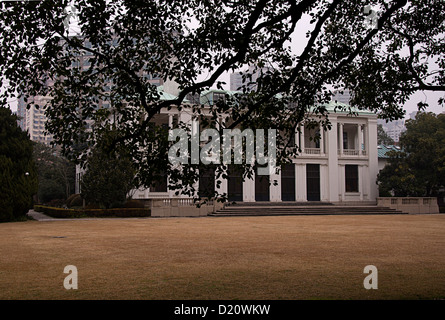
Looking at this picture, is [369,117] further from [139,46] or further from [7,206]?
[139,46]

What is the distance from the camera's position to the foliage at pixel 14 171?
1025 inches

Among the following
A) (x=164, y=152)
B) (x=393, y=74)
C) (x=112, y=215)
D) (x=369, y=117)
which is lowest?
(x=112, y=215)

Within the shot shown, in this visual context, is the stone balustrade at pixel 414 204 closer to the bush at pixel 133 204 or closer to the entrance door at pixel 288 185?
the entrance door at pixel 288 185

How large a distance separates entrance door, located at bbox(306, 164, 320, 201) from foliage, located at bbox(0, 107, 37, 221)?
29026 millimetres

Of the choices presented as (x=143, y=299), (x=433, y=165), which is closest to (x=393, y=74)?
(x=143, y=299)

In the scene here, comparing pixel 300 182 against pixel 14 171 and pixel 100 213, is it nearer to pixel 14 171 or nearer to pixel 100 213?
pixel 100 213

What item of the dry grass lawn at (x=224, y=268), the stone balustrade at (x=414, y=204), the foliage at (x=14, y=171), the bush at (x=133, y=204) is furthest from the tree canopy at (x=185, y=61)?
the stone balustrade at (x=414, y=204)

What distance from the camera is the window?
47.4 meters

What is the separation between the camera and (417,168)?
142 feet

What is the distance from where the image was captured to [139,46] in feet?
29.3

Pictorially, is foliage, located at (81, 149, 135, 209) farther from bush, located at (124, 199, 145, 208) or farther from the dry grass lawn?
the dry grass lawn

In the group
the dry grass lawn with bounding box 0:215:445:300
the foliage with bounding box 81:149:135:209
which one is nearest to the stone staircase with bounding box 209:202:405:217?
the foliage with bounding box 81:149:135:209
